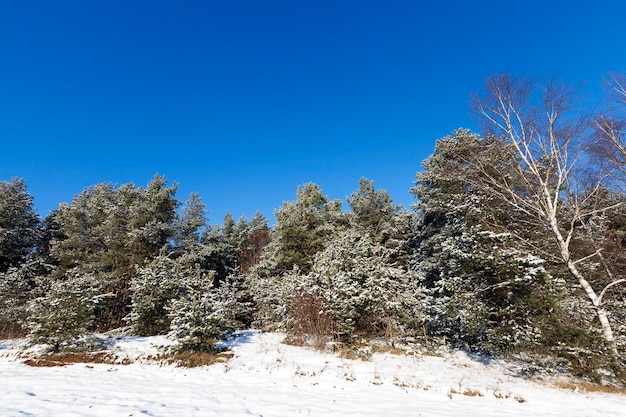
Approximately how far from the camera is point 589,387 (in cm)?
779

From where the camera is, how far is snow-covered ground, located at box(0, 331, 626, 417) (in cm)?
546

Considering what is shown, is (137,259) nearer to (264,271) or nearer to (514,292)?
(264,271)

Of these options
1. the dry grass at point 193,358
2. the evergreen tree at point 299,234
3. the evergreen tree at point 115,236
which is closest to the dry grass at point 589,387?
the dry grass at point 193,358

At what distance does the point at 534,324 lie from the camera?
8.82 m

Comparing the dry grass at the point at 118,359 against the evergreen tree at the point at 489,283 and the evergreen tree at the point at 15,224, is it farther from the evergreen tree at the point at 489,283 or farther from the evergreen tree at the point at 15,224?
the evergreen tree at the point at 15,224

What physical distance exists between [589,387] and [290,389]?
25.2 ft

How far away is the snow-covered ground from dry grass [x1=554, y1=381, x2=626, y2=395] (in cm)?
38

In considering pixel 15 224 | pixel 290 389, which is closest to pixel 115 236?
pixel 15 224

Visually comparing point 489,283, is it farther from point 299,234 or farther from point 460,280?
point 299,234

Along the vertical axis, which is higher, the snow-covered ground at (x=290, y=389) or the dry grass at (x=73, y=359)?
the snow-covered ground at (x=290, y=389)

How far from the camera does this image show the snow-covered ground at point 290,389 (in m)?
5.46

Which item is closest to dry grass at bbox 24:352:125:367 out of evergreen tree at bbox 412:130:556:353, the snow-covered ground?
the snow-covered ground

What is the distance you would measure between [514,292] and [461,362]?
2965 millimetres

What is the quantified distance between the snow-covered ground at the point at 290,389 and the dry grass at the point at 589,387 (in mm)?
381
